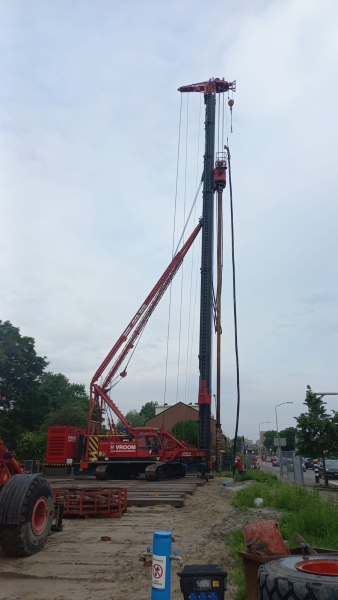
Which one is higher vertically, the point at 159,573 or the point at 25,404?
the point at 25,404

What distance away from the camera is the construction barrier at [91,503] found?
11.3 metres

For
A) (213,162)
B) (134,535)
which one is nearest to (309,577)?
(134,535)

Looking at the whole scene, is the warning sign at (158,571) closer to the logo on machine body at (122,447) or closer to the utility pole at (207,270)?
the logo on machine body at (122,447)

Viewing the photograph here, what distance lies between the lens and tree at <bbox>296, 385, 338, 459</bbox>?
23688 millimetres

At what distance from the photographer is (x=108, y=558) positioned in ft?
24.2

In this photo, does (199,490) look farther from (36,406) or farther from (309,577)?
(36,406)

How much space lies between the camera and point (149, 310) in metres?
28.6

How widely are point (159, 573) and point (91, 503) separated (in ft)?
26.0

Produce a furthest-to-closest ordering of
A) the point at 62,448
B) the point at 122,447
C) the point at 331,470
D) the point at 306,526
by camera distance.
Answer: the point at 331,470 → the point at 62,448 → the point at 122,447 → the point at 306,526

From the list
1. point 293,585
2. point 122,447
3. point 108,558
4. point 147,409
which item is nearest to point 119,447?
point 122,447

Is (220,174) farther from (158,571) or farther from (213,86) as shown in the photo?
(158,571)

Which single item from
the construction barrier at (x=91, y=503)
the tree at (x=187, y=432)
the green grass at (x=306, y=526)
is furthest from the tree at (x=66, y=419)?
the green grass at (x=306, y=526)

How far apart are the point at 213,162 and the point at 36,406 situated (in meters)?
30.0

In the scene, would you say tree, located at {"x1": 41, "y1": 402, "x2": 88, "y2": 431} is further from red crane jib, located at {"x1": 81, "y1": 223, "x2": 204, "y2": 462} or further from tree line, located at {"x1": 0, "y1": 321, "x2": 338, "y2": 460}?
red crane jib, located at {"x1": 81, "y1": 223, "x2": 204, "y2": 462}
